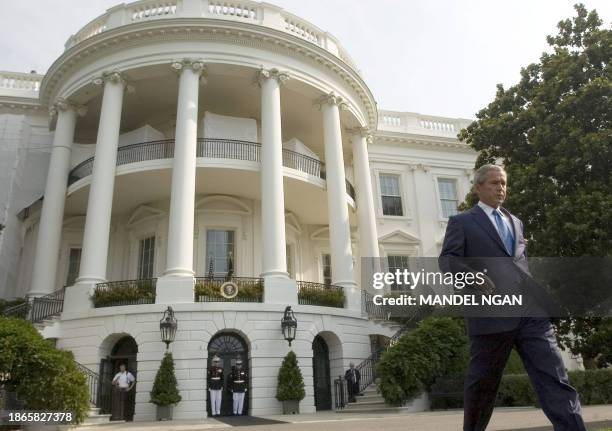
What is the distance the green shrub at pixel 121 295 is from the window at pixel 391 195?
13.9m

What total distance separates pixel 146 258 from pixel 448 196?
1625cm

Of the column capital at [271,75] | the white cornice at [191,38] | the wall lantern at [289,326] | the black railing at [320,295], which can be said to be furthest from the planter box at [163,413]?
the white cornice at [191,38]

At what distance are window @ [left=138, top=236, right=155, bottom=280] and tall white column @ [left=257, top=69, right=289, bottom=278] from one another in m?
5.59

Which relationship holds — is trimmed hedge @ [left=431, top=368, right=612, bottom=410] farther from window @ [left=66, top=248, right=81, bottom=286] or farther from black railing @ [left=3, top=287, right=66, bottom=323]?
window @ [left=66, top=248, right=81, bottom=286]

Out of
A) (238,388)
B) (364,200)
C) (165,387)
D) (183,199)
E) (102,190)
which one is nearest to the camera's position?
(165,387)

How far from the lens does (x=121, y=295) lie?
1617cm

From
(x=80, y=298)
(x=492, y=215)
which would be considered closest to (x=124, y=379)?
(x=80, y=298)

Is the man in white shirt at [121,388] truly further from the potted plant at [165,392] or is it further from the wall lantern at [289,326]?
the wall lantern at [289,326]

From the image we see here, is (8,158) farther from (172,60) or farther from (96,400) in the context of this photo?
(96,400)

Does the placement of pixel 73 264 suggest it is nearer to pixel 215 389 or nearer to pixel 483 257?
pixel 215 389

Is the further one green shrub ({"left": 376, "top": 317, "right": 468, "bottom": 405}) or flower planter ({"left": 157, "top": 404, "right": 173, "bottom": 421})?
flower planter ({"left": 157, "top": 404, "right": 173, "bottom": 421})

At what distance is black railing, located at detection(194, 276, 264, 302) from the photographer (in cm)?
1600

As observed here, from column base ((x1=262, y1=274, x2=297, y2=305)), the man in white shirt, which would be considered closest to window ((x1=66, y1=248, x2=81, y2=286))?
the man in white shirt

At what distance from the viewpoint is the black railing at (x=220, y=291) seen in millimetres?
16000
